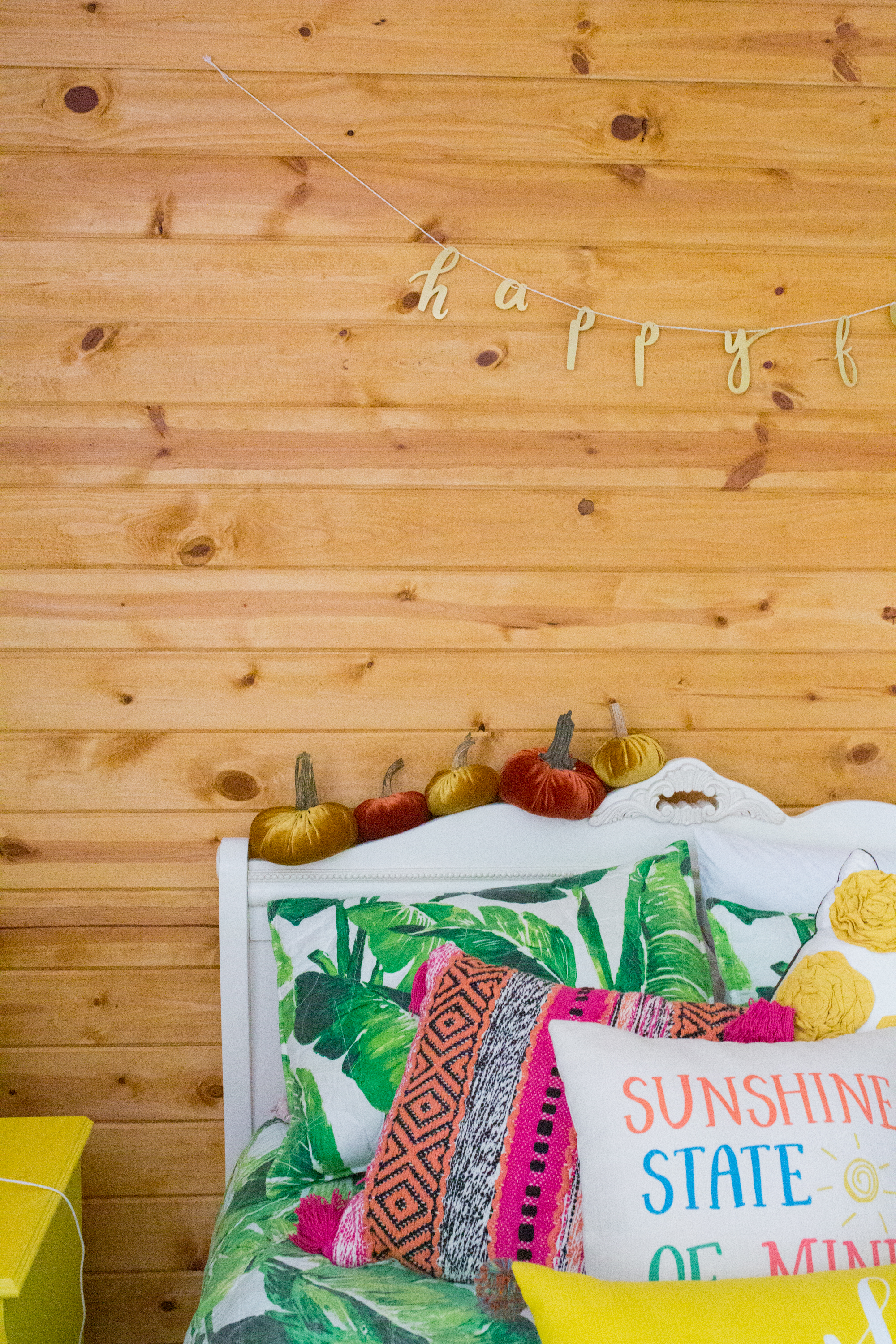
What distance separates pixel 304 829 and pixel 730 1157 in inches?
30.2

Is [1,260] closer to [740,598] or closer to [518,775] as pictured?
[518,775]

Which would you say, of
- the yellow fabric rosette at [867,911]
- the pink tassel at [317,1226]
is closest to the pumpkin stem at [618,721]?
the yellow fabric rosette at [867,911]

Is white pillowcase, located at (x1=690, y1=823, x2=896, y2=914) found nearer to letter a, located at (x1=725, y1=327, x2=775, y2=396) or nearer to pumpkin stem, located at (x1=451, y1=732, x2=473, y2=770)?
pumpkin stem, located at (x1=451, y1=732, x2=473, y2=770)

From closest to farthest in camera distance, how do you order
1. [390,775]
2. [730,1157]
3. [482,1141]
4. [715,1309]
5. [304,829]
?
[715,1309]
[730,1157]
[482,1141]
[304,829]
[390,775]

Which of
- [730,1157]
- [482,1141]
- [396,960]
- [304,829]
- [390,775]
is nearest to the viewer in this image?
[730,1157]

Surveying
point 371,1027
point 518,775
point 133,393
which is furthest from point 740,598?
point 133,393

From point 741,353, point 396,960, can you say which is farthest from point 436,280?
point 396,960

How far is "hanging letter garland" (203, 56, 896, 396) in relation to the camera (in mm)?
1502

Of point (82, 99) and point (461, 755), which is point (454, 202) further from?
point (461, 755)

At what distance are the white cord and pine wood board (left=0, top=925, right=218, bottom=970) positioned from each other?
351 millimetres

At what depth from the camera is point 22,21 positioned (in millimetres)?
1455

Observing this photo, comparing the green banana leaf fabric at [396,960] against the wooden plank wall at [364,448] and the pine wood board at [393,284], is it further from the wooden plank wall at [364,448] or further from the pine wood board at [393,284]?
the pine wood board at [393,284]

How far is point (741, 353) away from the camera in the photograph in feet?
5.10

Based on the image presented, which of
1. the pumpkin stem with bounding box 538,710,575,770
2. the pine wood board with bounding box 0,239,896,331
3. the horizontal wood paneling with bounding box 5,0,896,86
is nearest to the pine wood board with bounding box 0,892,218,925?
the pumpkin stem with bounding box 538,710,575,770
